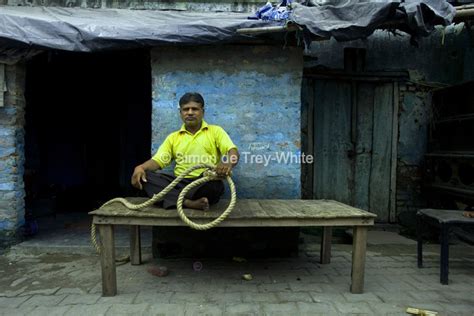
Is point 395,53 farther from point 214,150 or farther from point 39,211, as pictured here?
point 39,211

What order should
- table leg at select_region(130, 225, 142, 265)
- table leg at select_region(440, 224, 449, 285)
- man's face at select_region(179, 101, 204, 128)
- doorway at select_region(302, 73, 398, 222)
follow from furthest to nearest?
doorway at select_region(302, 73, 398, 222), table leg at select_region(130, 225, 142, 265), man's face at select_region(179, 101, 204, 128), table leg at select_region(440, 224, 449, 285)

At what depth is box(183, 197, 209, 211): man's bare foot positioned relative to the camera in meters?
3.03

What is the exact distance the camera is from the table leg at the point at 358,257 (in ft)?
9.56

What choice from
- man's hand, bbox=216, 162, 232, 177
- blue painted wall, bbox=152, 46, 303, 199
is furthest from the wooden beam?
man's hand, bbox=216, 162, 232, 177

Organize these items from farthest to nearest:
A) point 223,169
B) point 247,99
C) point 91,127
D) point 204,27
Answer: point 91,127 < point 247,99 < point 204,27 < point 223,169

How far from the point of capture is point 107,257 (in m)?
2.85

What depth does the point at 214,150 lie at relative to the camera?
3434 millimetres

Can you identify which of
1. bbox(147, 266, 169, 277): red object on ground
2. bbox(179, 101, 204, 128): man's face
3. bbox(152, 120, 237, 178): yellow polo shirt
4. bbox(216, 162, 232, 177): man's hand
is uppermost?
bbox(179, 101, 204, 128): man's face

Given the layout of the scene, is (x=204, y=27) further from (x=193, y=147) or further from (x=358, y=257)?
(x=358, y=257)

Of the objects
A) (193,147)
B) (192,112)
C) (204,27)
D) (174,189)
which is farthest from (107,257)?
(204,27)

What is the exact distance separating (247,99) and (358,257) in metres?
2.08

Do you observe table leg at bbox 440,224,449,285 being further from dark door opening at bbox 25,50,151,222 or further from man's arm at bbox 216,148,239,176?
dark door opening at bbox 25,50,151,222

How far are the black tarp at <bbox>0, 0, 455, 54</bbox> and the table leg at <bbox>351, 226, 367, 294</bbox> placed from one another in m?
1.98

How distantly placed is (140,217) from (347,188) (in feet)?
12.3
